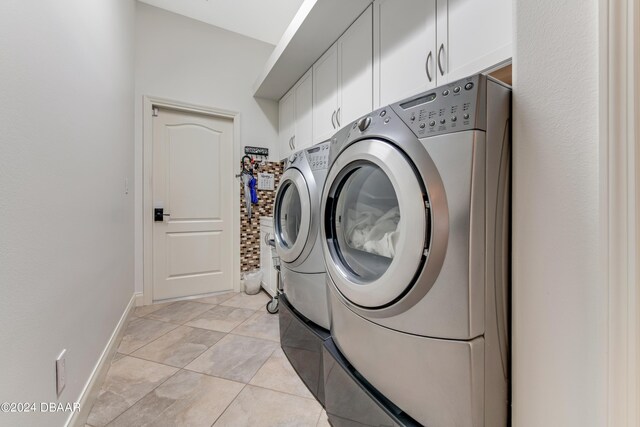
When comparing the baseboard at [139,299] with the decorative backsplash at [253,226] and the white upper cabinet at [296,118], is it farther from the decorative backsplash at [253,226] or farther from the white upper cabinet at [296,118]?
the white upper cabinet at [296,118]

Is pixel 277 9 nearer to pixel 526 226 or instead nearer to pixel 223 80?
pixel 223 80

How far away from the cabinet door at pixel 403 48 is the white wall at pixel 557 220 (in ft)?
2.01

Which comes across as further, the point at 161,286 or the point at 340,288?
the point at 161,286

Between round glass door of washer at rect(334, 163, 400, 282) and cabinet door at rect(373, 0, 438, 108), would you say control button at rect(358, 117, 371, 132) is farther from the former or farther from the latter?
cabinet door at rect(373, 0, 438, 108)

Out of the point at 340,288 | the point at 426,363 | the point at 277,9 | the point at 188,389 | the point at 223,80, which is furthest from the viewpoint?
the point at 223,80

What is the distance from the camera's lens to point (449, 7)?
3.64 feet

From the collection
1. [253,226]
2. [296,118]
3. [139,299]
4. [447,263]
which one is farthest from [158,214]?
[447,263]

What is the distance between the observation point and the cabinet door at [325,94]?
1954 mm

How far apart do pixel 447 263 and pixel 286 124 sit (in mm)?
2573

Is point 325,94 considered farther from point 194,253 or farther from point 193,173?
point 194,253

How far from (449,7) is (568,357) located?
1360mm

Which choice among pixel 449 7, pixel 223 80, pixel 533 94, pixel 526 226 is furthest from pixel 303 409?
pixel 223 80

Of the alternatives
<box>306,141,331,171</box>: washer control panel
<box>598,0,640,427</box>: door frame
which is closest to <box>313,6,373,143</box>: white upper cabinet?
<box>306,141,331,171</box>: washer control panel

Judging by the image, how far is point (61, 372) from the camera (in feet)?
2.84
